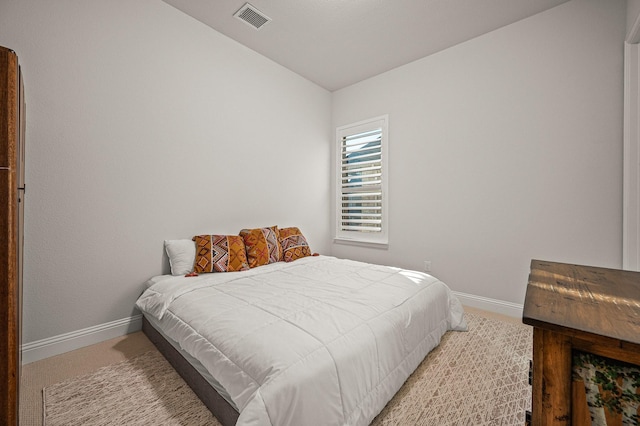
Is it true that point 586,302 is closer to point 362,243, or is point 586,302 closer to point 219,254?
point 219,254

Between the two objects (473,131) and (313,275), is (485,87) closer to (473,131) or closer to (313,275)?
(473,131)

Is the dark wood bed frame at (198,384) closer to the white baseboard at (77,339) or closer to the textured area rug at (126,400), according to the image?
the textured area rug at (126,400)

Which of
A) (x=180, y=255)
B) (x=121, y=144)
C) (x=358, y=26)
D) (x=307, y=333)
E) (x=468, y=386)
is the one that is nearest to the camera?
(x=307, y=333)

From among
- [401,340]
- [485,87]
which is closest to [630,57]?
[485,87]

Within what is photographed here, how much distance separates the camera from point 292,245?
328 centimetres

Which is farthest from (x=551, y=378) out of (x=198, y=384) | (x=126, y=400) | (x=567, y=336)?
(x=126, y=400)

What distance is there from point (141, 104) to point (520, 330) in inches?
152

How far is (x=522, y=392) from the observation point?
160 cm

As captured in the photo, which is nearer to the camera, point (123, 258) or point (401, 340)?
point (401, 340)

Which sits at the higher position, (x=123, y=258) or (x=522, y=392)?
(x=123, y=258)

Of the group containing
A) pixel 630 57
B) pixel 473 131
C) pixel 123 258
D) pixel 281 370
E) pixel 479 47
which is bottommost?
pixel 281 370

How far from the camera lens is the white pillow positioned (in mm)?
2480

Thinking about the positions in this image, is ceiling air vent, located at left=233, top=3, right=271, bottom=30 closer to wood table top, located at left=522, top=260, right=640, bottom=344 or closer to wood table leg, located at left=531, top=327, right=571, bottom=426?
wood table top, located at left=522, top=260, right=640, bottom=344

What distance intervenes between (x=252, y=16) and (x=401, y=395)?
337 centimetres
